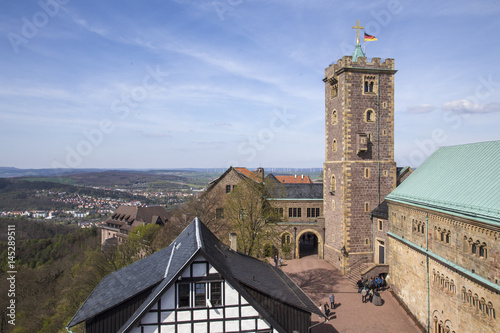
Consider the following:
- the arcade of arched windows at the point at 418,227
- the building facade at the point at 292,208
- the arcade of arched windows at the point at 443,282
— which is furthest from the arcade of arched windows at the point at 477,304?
the building facade at the point at 292,208

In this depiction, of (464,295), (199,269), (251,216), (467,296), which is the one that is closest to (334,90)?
(251,216)

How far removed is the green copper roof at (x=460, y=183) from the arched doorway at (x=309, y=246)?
1506 cm

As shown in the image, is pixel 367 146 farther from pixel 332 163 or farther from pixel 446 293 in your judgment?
pixel 446 293

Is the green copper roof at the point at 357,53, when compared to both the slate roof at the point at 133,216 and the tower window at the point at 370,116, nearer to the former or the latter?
the tower window at the point at 370,116

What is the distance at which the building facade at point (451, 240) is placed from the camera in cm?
1549

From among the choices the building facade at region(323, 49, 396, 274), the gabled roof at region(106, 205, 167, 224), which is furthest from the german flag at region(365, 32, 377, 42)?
the gabled roof at region(106, 205, 167, 224)

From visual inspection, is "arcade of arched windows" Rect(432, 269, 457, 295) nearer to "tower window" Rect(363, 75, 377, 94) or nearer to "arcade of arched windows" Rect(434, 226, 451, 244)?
"arcade of arched windows" Rect(434, 226, 451, 244)

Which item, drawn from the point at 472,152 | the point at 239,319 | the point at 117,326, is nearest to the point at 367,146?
the point at 472,152

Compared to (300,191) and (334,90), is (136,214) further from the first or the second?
(334,90)

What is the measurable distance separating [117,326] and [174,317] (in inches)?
76.2

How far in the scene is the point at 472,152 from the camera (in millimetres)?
20969

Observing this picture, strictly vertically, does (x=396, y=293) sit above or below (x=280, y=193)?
below

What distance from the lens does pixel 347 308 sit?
81.6 ft

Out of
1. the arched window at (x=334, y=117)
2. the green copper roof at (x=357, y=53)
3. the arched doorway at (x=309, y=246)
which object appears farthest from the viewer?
the arched doorway at (x=309, y=246)
